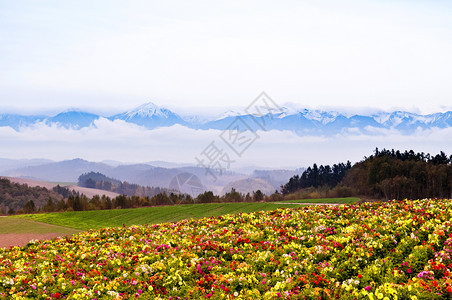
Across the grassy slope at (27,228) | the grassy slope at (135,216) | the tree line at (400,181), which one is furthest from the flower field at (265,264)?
the tree line at (400,181)

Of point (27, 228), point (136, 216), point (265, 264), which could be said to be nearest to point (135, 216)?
point (136, 216)

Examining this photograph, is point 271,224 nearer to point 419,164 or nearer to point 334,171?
point 419,164

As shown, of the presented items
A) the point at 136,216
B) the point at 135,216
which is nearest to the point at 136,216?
the point at 136,216

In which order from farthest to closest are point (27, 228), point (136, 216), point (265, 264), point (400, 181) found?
point (400, 181) < point (136, 216) < point (27, 228) < point (265, 264)

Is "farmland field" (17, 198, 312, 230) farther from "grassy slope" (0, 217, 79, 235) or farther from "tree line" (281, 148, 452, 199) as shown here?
"tree line" (281, 148, 452, 199)

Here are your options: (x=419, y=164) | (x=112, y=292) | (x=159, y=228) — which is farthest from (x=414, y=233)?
(x=419, y=164)

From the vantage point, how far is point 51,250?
1833 cm

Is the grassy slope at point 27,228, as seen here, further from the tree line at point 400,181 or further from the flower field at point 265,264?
the tree line at point 400,181

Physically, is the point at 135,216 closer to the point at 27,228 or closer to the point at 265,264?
the point at 27,228

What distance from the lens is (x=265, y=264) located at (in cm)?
1318

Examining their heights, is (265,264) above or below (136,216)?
above

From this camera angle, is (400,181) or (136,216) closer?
(136,216)

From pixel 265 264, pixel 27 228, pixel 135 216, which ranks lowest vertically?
pixel 27 228

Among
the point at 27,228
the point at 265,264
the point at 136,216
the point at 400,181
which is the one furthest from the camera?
the point at 400,181
